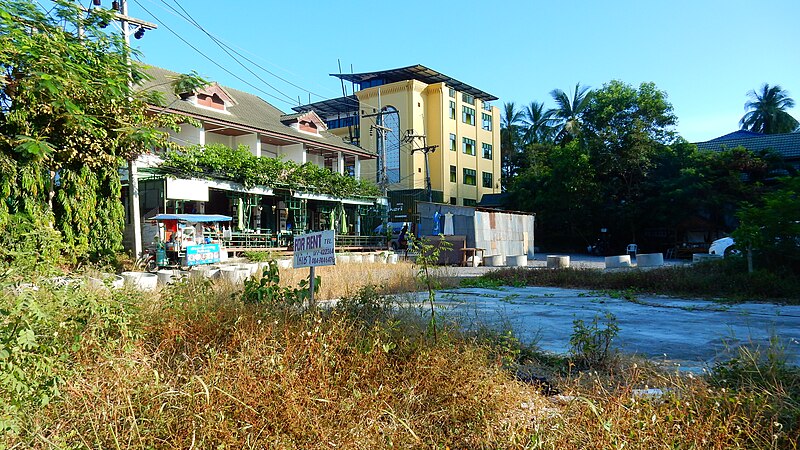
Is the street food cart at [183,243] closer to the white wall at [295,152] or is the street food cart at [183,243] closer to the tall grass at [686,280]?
the tall grass at [686,280]

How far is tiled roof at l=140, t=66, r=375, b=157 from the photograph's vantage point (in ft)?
69.7

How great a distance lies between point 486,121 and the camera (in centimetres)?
4431

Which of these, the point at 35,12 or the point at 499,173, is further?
the point at 499,173

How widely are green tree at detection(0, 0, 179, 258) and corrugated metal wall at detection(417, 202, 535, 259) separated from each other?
1177cm

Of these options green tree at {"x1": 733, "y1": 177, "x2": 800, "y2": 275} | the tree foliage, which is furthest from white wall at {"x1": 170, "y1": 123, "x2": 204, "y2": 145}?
the tree foliage

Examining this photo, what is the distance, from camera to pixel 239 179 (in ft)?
67.6

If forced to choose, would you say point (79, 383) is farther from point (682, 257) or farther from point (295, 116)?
point (682, 257)

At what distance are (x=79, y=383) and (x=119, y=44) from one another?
8.64 m

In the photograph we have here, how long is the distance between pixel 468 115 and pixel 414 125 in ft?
21.2

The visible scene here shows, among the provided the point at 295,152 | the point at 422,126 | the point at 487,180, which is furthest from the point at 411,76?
the point at 295,152

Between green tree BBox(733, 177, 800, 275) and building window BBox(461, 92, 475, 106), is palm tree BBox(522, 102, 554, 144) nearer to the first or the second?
building window BBox(461, 92, 475, 106)

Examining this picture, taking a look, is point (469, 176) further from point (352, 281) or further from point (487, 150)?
point (352, 281)

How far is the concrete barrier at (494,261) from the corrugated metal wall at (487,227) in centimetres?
105

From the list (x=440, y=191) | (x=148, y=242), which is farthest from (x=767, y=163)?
(x=148, y=242)
